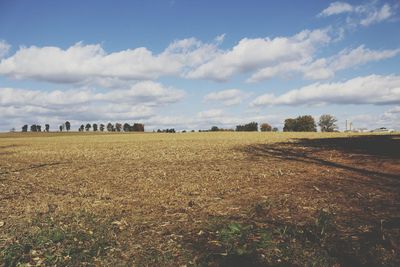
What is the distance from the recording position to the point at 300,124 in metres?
124

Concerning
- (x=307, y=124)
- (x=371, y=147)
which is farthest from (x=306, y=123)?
(x=371, y=147)

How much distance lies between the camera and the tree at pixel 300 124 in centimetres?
12088

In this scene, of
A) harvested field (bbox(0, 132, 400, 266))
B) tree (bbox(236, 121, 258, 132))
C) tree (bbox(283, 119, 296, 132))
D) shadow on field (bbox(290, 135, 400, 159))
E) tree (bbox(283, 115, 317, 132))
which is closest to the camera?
harvested field (bbox(0, 132, 400, 266))

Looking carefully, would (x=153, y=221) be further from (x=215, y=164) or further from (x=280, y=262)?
(x=215, y=164)

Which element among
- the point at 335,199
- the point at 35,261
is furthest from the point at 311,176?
the point at 35,261

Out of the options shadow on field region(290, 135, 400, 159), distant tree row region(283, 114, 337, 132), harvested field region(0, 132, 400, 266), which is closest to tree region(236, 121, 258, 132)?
distant tree row region(283, 114, 337, 132)

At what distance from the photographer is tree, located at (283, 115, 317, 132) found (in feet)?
397

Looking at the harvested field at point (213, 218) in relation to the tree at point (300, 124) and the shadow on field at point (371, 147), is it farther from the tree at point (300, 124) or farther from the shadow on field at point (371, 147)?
the tree at point (300, 124)

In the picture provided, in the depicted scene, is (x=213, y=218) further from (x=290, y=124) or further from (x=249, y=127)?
(x=290, y=124)

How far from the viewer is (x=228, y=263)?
20.3 ft

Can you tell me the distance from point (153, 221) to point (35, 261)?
9.23ft

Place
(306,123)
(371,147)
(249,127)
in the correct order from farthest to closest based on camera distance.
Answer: (306,123)
(249,127)
(371,147)

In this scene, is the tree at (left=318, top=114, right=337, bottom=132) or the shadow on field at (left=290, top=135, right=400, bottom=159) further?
the tree at (left=318, top=114, right=337, bottom=132)

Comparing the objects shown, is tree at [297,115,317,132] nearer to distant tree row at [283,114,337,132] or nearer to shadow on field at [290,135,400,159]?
distant tree row at [283,114,337,132]
